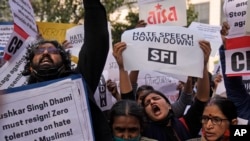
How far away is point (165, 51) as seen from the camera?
3.80 m

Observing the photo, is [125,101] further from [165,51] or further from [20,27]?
[20,27]

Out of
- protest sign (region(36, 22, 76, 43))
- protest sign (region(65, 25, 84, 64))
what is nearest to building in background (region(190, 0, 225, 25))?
protest sign (region(36, 22, 76, 43))

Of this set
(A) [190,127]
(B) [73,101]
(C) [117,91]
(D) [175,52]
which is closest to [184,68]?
(D) [175,52]

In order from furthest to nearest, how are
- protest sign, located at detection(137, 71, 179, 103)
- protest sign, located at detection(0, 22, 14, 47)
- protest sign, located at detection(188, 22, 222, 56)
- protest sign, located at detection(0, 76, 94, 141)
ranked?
protest sign, located at detection(188, 22, 222, 56)
protest sign, located at detection(0, 22, 14, 47)
protest sign, located at detection(137, 71, 179, 103)
protest sign, located at detection(0, 76, 94, 141)

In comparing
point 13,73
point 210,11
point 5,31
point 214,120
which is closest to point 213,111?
point 214,120

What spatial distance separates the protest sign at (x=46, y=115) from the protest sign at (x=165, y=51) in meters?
1.32

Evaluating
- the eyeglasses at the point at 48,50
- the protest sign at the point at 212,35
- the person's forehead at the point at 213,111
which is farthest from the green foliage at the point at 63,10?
the eyeglasses at the point at 48,50

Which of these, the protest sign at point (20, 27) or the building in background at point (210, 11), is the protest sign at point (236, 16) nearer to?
the protest sign at point (20, 27)

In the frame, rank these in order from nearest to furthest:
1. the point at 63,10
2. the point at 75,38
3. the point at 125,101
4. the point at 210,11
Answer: the point at 125,101
the point at 75,38
the point at 63,10
the point at 210,11

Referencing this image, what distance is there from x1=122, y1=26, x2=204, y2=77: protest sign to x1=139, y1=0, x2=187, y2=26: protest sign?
28.8 inches

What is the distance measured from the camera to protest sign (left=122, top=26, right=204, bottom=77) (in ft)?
11.8

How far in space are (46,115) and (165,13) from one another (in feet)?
8.38

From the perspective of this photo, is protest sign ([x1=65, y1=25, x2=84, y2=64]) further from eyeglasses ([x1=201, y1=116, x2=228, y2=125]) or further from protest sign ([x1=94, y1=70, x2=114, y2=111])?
eyeglasses ([x1=201, y1=116, x2=228, y2=125])

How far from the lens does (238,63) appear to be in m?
3.63
